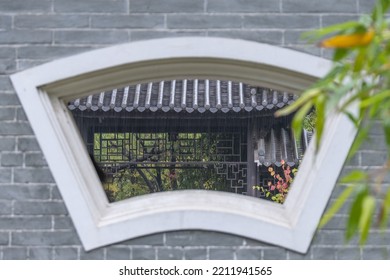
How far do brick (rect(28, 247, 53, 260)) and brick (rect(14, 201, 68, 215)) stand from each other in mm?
146

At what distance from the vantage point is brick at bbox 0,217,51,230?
3.29 metres

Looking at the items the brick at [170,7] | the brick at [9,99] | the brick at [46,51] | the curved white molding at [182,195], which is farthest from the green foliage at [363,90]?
the brick at [9,99]

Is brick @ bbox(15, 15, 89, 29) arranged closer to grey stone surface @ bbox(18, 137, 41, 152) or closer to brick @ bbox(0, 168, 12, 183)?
grey stone surface @ bbox(18, 137, 41, 152)

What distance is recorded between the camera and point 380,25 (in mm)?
1357

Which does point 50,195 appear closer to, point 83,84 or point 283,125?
point 83,84

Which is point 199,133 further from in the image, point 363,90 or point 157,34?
point 363,90

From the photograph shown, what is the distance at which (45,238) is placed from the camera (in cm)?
329

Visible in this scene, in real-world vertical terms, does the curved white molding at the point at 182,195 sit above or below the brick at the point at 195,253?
above

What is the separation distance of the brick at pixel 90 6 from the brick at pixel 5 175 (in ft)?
2.22

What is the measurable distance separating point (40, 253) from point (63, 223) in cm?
16

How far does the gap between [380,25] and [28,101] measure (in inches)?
84.0

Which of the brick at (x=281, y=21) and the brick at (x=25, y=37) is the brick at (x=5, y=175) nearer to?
the brick at (x=25, y=37)

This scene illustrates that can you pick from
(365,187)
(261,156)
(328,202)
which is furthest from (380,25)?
(261,156)

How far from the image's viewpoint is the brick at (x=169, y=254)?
10.7 ft
